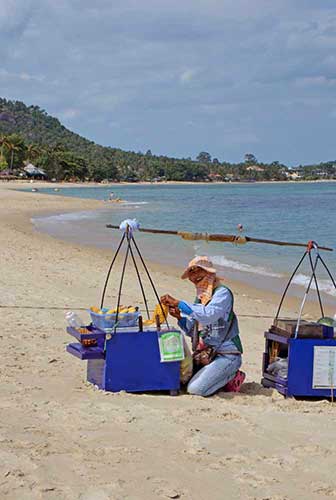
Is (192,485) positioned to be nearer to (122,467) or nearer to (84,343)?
(122,467)

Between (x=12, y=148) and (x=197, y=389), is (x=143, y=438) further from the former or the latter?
(x=12, y=148)

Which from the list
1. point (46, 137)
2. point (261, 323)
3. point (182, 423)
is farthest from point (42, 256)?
point (46, 137)

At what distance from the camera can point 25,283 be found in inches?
439

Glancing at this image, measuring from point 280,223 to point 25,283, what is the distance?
26.3m

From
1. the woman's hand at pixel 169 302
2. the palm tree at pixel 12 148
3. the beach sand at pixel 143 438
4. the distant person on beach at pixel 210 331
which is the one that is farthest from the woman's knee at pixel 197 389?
the palm tree at pixel 12 148

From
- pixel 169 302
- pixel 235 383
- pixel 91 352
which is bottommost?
pixel 235 383

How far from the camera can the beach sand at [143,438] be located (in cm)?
378

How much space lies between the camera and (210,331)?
595cm

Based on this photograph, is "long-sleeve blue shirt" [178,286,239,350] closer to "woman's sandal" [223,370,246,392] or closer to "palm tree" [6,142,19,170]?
"woman's sandal" [223,370,246,392]

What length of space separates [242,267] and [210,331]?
11.1 meters

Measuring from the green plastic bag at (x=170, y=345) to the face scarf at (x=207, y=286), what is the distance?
38 centimetres

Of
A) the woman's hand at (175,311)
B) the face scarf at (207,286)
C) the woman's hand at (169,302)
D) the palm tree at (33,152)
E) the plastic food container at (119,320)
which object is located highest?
the palm tree at (33,152)

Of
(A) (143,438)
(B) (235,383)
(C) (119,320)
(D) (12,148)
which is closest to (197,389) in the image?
(B) (235,383)

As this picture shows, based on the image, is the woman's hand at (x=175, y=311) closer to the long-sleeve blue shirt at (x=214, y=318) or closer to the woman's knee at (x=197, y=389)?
the long-sleeve blue shirt at (x=214, y=318)
